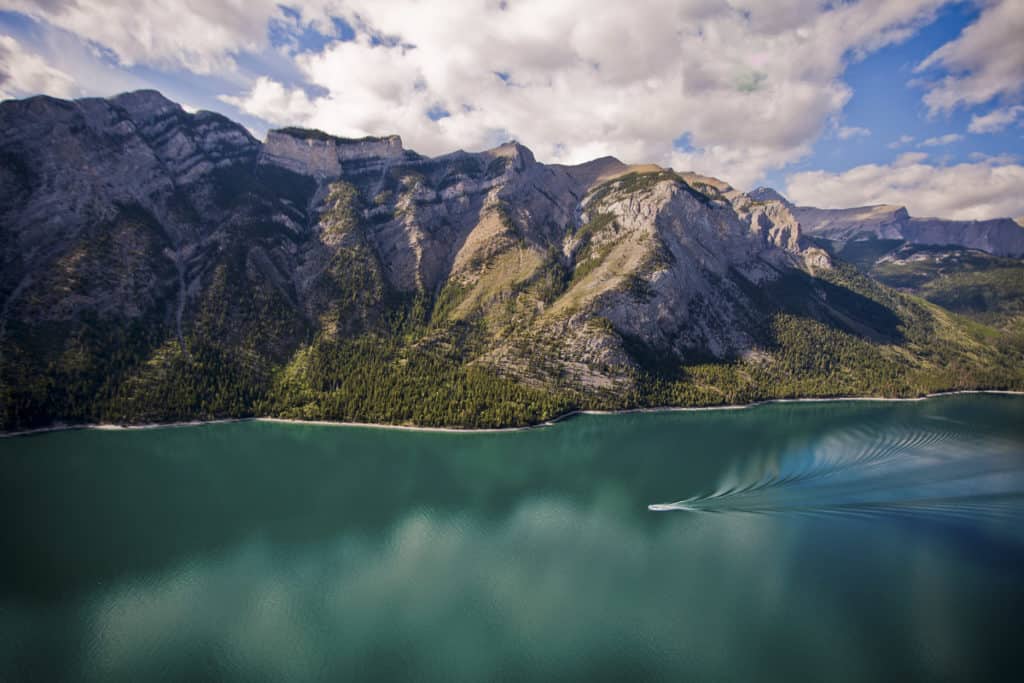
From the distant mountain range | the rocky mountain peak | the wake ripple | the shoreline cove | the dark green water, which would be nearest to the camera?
the dark green water

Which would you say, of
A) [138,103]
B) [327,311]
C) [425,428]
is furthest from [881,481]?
[138,103]

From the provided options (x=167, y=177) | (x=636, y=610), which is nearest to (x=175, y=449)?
(x=636, y=610)

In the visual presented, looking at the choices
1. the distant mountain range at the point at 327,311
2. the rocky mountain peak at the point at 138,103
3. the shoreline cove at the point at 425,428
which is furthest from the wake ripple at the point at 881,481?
the rocky mountain peak at the point at 138,103

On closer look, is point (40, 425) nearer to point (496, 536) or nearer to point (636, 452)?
point (496, 536)

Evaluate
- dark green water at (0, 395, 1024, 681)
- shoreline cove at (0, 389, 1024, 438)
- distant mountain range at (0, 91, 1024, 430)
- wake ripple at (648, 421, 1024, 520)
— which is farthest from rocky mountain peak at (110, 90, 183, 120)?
wake ripple at (648, 421, 1024, 520)

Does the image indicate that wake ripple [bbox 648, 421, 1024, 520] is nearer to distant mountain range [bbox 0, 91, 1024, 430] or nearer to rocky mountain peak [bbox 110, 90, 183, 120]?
distant mountain range [bbox 0, 91, 1024, 430]

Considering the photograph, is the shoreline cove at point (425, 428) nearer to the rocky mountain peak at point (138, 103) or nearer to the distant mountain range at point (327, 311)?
the distant mountain range at point (327, 311)

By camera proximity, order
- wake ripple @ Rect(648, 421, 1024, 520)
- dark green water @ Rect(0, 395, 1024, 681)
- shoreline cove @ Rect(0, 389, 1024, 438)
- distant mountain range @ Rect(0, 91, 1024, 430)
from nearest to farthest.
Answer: dark green water @ Rect(0, 395, 1024, 681)
wake ripple @ Rect(648, 421, 1024, 520)
shoreline cove @ Rect(0, 389, 1024, 438)
distant mountain range @ Rect(0, 91, 1024, 430)
